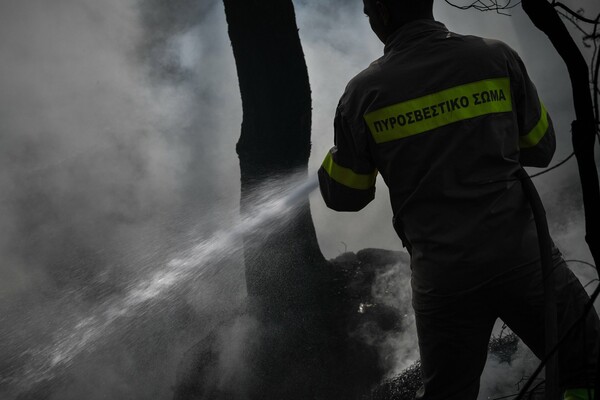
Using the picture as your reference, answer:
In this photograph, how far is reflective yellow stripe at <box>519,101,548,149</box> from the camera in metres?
1.87

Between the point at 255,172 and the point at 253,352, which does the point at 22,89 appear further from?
the point at 253,352

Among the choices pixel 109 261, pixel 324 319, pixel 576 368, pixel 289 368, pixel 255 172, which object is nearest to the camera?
pixel 576 368

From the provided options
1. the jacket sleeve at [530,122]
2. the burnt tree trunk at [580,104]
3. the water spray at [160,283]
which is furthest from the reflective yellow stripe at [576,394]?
the water spray at [160,283]

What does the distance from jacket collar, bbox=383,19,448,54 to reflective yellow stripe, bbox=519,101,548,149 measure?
51 cm

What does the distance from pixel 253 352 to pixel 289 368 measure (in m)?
0.35

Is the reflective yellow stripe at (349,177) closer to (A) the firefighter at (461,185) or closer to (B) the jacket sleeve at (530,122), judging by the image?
(A) the firefighter at (461,185)

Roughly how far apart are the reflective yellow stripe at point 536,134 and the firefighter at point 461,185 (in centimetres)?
1

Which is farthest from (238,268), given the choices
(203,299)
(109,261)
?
(109,261)

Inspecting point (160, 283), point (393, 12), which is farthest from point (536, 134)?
point (160, 283)

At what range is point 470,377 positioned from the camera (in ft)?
6.13

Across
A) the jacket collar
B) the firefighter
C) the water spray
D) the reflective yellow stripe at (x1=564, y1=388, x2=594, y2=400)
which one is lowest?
the water spray

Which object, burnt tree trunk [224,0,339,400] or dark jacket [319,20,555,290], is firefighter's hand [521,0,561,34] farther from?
burnt tree trunk [224,0,339,400]

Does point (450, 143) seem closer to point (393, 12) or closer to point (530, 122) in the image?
point (530, 122)

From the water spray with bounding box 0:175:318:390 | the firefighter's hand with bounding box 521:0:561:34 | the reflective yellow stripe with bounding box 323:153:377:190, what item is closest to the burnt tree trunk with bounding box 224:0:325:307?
the water spray with bounding box 0:175:318:390
